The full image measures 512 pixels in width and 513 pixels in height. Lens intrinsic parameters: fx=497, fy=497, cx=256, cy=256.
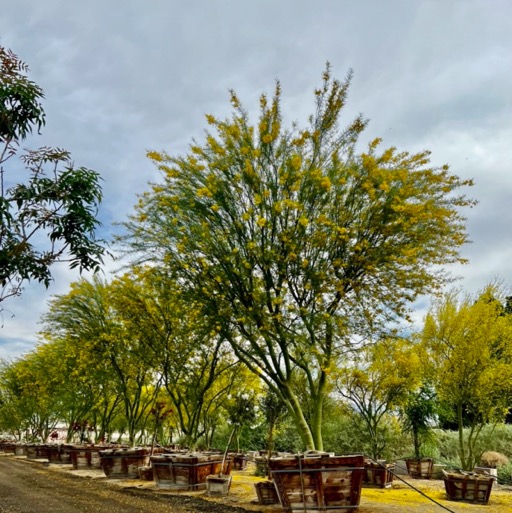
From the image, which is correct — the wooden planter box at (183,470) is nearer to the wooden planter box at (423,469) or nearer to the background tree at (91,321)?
the background tree at (91,321)

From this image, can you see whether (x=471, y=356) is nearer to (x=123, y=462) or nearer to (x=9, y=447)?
(x=123, y=462)

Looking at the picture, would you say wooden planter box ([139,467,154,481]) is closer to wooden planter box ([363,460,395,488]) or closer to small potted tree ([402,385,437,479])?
wooden planter box ([363,460,395,488])

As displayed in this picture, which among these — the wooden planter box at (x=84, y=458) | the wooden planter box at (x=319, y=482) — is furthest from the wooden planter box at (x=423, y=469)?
the wooden planter box at (x=84, y=458)

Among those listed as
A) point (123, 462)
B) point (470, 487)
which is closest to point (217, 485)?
point (470, 487)

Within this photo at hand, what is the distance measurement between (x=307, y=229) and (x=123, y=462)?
13344 mm

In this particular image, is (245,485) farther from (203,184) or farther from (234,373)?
(203,184)

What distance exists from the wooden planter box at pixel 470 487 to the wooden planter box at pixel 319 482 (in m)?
5.41

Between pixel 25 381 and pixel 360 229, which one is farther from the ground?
pixel 360 229

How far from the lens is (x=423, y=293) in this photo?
12.4m

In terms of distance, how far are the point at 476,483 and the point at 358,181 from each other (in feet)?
28.4

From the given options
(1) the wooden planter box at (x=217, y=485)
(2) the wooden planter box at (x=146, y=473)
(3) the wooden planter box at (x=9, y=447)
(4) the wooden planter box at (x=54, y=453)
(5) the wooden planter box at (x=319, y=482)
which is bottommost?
(3) the wooden planter box at (x=9, y=447)

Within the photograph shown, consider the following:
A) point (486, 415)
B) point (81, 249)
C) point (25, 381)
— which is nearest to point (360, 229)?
point (81, 249)

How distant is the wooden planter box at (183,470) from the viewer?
1528 cm

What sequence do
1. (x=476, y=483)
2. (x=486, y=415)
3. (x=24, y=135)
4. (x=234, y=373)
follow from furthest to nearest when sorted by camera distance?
(x=234, y=373)
(x=486, y=415)
(x=476, y=483)
(x=24, y=135)
